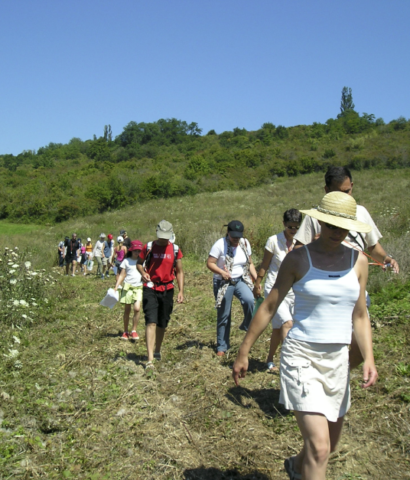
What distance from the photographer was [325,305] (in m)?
2.72

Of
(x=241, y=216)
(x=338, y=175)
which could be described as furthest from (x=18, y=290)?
(x=241, y=216)

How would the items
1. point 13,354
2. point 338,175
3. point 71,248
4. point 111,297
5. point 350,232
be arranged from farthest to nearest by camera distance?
point 71,248 → point 111,297 → point 13,354 → point 350,232 → point 338,175

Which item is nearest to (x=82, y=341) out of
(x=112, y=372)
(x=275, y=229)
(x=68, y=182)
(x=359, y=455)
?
(x=112, y=372)

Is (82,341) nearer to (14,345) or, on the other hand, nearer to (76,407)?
(14,345)

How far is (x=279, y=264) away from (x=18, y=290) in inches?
209

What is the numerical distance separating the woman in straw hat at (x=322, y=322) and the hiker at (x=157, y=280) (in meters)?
3.30

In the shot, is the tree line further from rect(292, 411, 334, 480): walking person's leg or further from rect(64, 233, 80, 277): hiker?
rect(292, 411, 334, 480): walking person's leg

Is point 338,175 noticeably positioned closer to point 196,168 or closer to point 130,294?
point 130,294

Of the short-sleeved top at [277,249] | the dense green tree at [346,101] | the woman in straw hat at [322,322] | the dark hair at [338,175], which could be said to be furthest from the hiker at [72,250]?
the dense green tree at [346,101]

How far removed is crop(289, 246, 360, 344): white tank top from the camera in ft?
8.89

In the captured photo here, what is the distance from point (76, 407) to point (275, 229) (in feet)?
38.8

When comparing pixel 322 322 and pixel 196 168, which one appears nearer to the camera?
pixel 322 322

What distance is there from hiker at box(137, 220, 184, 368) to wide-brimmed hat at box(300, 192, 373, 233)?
130 inches

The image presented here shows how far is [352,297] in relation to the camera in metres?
2.76
